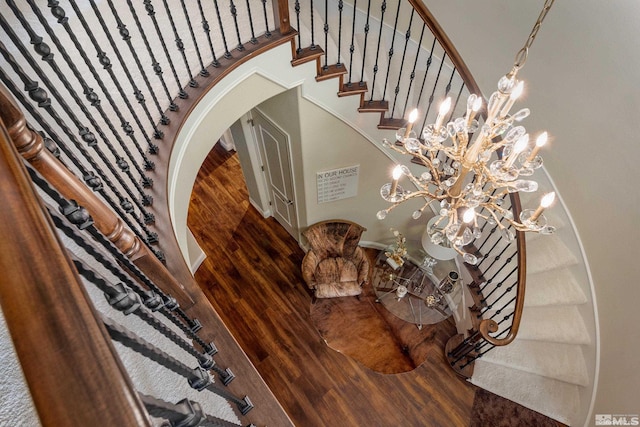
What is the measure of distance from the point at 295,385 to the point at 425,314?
5.30 ft

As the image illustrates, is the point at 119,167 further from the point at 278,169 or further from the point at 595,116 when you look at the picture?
the point at 595,116

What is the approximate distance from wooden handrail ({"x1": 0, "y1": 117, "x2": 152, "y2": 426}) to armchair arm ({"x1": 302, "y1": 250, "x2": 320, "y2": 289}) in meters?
3.87

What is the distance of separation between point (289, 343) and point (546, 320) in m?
2.70

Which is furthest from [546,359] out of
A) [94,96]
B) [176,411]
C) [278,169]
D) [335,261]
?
[94,96]

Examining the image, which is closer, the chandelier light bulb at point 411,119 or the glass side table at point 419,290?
the chandelier light bulb at point 411,119

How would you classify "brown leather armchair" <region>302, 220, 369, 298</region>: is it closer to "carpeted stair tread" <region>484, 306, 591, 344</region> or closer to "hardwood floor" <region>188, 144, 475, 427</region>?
"hardwood floor" <region>188, 144, 475, 427</region>

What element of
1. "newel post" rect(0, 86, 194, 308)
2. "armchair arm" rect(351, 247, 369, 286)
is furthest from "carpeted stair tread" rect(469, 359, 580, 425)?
"newel post" rect(0, 86, 194, 308)

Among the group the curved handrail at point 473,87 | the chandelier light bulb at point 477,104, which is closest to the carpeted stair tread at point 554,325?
the curved handrail at point 473,87

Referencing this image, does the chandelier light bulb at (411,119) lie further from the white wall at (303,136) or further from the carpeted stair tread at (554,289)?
the carpeted stair tread at (554,289)

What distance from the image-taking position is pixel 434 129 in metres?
1.87

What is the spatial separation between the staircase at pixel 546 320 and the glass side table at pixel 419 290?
1.48 feet

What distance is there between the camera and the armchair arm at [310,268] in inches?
172

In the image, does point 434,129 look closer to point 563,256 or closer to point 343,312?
point 563,256

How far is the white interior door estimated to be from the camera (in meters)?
4.06
